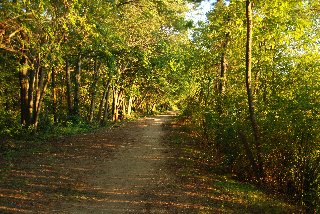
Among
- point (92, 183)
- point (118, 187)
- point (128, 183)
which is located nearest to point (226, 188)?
point (128, 183)

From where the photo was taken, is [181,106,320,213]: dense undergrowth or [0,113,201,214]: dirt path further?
[181,106,320,213]: dense undergrowth

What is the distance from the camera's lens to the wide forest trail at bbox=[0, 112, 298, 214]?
26.8ft

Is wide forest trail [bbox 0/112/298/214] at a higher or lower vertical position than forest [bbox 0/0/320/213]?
lower

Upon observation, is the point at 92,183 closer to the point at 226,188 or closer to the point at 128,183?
the point at 128,183

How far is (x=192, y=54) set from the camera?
17.3 metres

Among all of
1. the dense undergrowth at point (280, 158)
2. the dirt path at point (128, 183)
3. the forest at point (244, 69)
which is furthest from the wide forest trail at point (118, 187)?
the forest at point (244, 69)

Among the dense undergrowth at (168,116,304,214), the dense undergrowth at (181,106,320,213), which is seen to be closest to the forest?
the dense undergrowth at (181,106,320,213)

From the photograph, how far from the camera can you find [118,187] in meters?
9.77

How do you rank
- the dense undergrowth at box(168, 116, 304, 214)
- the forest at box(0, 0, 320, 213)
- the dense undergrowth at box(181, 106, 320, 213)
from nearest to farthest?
the dense undergrowth at box(168, 116, 304, 214) → the dense undergrowth at box(181, 106, 320, 213) → the forest at box(0, 0, 320, 213)

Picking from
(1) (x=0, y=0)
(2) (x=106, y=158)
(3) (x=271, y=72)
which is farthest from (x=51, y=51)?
(3) (x=271, y=72)

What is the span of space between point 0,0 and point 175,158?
30.6ft

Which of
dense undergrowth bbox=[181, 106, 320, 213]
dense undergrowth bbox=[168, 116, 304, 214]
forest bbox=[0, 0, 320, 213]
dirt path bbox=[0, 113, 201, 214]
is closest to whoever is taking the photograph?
dirt path bbox=[0, 113, 201, 214]

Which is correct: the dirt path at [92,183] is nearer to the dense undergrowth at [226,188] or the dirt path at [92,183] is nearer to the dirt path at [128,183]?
the dirt path at [128,183]

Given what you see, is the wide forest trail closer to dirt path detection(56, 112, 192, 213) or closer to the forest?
dirt path detection(56, 112, 192, 213)
